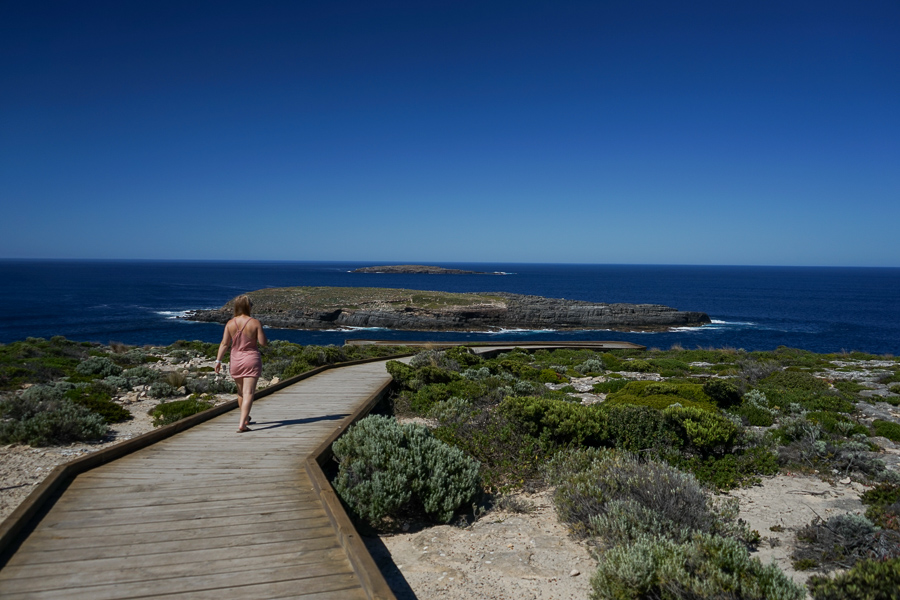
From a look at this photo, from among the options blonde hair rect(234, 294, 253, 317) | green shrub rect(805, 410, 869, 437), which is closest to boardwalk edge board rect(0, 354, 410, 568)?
blonde hair rect(234, 294, 253, 317)

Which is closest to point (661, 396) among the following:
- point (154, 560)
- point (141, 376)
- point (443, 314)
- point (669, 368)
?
point (669, 368)

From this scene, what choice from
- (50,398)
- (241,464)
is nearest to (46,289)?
(50,398)

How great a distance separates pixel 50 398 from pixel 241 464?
7.30 m

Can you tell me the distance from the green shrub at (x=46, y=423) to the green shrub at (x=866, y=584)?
36.9ft

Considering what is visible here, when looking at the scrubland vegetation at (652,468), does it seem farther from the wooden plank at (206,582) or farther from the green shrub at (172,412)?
the green shrub at (172,412)

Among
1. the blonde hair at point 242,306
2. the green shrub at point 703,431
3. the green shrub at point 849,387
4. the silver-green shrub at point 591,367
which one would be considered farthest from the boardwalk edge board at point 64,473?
the green shrub at point 849,387

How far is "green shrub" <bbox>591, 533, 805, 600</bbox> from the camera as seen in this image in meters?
3.81

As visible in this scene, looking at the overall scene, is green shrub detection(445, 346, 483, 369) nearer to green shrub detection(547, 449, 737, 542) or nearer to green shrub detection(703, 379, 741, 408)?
green shrub detection(703, 379, 741, 408)

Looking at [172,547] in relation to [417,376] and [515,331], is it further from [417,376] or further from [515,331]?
[515,331]

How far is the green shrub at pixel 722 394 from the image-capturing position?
12305 millimetres

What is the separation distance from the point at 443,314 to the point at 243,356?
174 ft

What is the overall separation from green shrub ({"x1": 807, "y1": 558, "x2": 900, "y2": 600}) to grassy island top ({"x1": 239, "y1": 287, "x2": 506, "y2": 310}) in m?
58.8

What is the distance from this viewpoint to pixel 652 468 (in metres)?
6.33

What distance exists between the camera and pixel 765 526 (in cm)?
596
